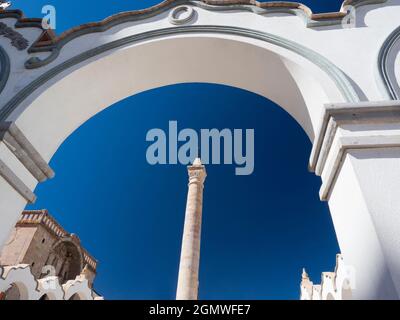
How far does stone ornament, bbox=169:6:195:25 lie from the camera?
3.90 m

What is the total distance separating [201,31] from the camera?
3.74m

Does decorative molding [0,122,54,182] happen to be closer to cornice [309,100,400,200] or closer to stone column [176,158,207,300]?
cornice [309,100,400,200]

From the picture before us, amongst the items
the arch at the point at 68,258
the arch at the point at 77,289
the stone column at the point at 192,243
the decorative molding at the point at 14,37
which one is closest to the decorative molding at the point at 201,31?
the decorative molding at the point at 14,37

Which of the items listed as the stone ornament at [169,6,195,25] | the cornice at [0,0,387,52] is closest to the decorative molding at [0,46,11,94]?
the cornice at [0,0,387,52]

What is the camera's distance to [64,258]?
2309 cm

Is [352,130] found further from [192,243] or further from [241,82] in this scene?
[192,243]

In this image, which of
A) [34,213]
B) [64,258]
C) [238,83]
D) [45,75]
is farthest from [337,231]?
[64,258]

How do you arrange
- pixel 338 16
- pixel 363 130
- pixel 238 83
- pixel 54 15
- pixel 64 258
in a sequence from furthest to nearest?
pixel 64 258, pixel 54 15, pixel 238 83, pixel 338 16, pixel 363 130

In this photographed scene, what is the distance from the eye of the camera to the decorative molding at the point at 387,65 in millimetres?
2756

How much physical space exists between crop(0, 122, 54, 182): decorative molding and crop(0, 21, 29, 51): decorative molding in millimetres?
1525

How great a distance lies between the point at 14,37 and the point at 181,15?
2241 mm

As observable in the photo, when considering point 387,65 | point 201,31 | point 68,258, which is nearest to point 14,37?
point 201,31

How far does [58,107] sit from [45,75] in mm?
381
